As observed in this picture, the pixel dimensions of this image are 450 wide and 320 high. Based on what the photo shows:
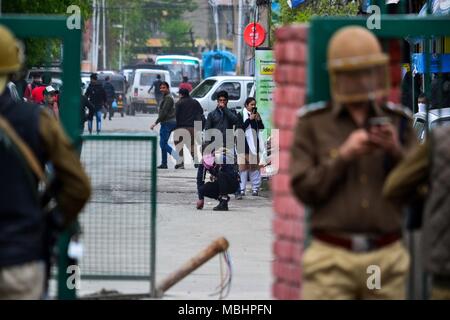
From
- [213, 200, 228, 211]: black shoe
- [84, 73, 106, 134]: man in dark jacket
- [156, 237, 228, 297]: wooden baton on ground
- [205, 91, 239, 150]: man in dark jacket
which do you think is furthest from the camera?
[84, 73, 106, 134]: man in dark jacket

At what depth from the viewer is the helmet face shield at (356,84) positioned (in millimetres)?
5844

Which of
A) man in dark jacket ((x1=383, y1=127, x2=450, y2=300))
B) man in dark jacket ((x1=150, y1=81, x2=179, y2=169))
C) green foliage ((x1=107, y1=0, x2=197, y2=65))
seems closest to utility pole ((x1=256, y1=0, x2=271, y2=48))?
man in dark jacket ((x1=150, y1=81, x2=179, y2=169))

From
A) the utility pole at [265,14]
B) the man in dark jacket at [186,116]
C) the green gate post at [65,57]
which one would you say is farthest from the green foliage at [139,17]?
the green gate post at [65,57]

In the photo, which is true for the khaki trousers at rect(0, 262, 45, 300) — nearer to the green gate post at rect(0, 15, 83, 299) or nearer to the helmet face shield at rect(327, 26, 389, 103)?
the helmet face shield at rect(327, 26, 389, 103)

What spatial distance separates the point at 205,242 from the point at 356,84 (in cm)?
979

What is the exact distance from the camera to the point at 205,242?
15.5 meters

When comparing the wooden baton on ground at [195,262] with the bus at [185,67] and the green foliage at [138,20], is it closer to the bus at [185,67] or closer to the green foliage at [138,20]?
the bus at [185,67]

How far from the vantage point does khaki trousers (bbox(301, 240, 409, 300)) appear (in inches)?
230

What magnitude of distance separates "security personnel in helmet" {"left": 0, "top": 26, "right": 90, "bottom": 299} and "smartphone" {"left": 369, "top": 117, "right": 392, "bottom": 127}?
128 cm

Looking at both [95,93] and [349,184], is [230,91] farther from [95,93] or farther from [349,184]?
[349,184]

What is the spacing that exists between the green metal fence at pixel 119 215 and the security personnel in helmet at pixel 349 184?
458cm

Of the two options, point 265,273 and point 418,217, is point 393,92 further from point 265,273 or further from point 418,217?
point 265,273
